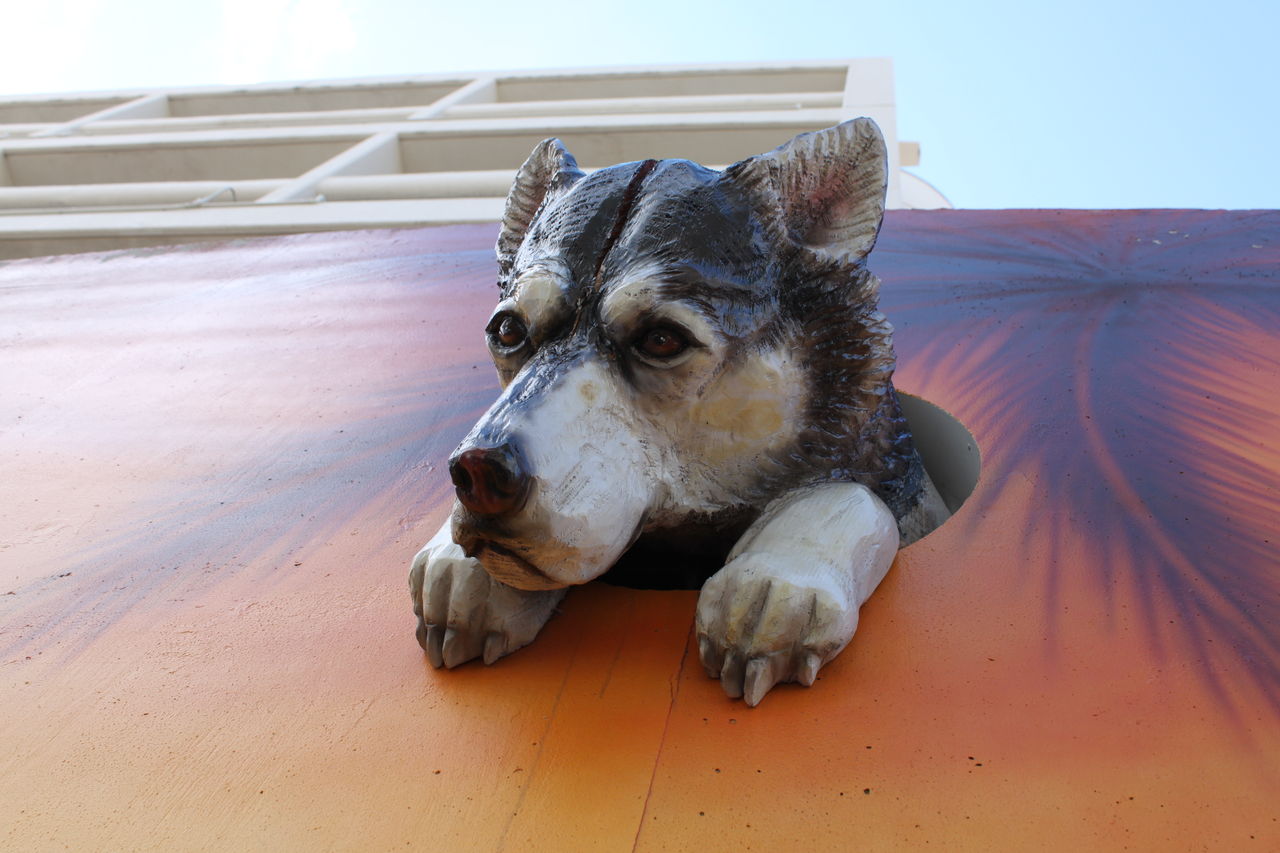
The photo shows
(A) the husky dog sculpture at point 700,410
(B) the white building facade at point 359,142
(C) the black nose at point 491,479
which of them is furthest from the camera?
(B) the white building facade at point 359,142

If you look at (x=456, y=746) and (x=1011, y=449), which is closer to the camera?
(x=456, y=746)

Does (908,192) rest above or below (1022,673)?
below

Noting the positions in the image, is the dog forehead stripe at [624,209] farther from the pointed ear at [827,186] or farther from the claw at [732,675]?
the claw at [732,675]

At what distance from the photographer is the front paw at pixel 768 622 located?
1.46 metres

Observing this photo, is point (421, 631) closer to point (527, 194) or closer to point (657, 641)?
point (657, 641)

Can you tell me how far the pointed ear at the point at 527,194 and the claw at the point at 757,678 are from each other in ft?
2.63

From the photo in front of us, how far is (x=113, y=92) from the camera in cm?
1340

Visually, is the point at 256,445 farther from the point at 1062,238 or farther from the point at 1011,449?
the point at 1062,238

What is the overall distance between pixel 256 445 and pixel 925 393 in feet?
5.58

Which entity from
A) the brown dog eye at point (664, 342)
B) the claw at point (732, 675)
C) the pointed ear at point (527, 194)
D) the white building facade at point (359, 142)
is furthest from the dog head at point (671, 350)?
the white building facade at point (359, 142)

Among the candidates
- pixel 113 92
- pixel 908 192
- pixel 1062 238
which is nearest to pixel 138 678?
pixel 1062 238

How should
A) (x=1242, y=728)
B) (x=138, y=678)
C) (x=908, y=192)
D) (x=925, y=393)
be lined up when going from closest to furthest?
1. (x=1242, y=728)
2. (x=138, y=678)
3. (x=925, y=393)
4. (x=908, y=192)

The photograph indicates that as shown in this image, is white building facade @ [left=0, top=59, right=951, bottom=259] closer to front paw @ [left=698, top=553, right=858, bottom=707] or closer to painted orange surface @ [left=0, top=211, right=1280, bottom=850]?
painted orange surface @ [left=0, top=211, right=1280, bottom=850]

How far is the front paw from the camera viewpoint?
4.79ft
